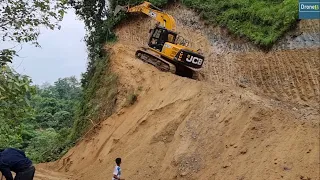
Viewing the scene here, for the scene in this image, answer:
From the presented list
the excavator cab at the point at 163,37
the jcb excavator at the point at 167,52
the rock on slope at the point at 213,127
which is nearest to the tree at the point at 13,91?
the rock on slope at the point at 213,127

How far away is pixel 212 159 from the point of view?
33.0ft

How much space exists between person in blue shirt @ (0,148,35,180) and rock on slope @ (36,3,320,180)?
3985 mm

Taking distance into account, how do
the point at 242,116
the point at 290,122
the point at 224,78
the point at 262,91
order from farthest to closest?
1. the point at 224,78
2. the point at 262,91
3. the point at 242,116
4. the point at 290,122

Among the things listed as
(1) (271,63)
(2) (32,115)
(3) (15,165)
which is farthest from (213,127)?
(3) (15,165)

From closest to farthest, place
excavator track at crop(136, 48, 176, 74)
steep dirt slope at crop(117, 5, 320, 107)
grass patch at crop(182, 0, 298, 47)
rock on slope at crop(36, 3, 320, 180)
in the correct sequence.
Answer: rock on slope at crop(36, 3, 320, 180), steep dirt slope at crop(117, 5, 320, 107), grass patch at crop(182, 0, 298, 47), excavator track at crop(136, 48, 176, 74)

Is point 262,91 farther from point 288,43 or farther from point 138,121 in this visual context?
point 138,121

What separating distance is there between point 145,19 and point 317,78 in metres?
12.5

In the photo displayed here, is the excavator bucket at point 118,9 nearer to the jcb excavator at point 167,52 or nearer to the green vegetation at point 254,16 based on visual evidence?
the jcb excavator at point 167,52

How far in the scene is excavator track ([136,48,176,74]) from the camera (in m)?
15.8

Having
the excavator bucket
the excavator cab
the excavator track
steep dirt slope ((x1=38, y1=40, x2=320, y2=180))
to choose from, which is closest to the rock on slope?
steep dirt slope ((x1=38, y1=40, x2=320, y2=180))

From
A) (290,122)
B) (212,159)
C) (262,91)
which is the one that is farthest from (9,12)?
(262,91)

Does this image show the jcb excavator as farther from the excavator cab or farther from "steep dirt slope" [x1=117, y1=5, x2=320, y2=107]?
"steep dirt slope" [x1=117, y1=5, x2=320, y2=107]

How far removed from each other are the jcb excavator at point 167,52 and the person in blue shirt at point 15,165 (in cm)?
865

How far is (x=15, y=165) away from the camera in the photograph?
7.31 meters
